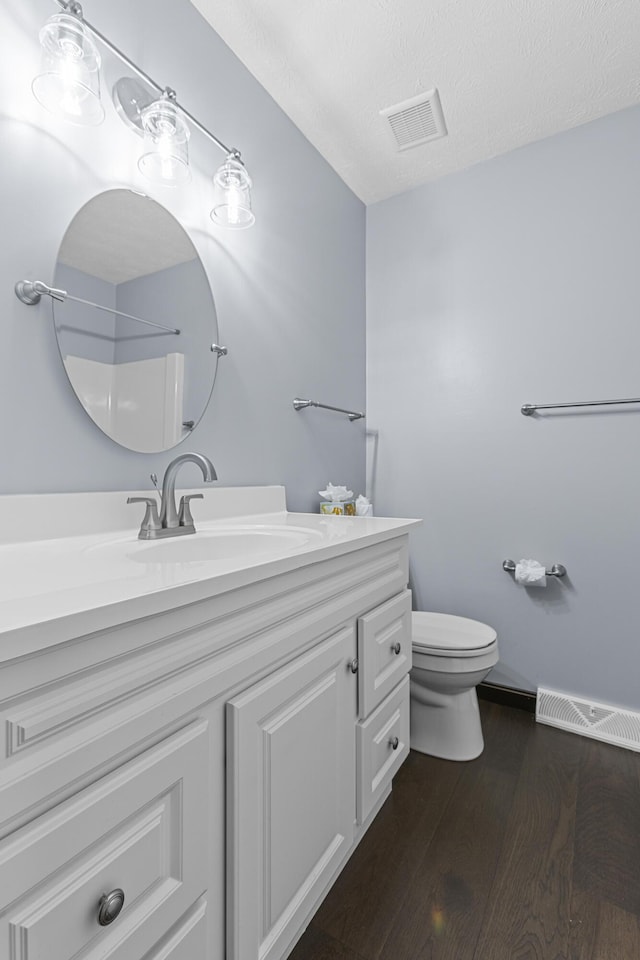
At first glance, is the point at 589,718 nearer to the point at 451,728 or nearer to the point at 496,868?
the point at 451,728

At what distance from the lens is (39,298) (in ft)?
3.22

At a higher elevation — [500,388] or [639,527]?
[500,388]

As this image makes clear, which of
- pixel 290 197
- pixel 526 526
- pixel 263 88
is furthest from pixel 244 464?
pixel 263 88

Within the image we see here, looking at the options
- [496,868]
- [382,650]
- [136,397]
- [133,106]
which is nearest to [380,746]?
[382,650]

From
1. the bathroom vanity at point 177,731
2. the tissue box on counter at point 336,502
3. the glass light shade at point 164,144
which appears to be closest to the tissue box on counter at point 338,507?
the tissue box on counter at point 336,502

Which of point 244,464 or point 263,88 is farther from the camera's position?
point 263,88

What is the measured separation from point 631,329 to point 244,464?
1.54 meters

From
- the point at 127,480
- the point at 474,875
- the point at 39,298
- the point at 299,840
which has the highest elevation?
the point at 39,298

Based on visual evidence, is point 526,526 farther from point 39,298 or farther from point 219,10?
point 219,10

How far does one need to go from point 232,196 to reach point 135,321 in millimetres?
540

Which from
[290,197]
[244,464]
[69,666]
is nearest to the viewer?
[69,666]

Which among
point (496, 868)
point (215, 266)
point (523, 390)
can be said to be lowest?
point (496, 868)

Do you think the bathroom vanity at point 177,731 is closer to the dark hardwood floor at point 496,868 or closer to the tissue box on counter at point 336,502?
the dark hardwood floor at point 496,868

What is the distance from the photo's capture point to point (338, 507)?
1854mm
